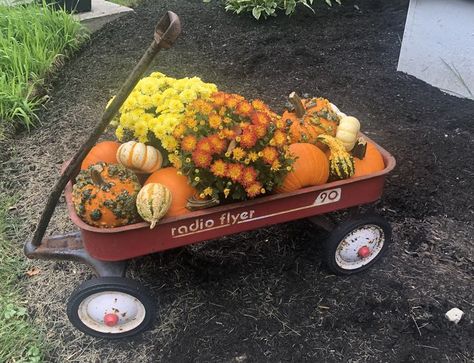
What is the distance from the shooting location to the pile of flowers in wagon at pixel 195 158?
75.9 inches

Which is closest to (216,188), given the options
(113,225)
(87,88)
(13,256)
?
(113,225)

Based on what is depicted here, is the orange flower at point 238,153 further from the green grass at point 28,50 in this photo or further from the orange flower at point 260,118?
the green grass at point 28,50

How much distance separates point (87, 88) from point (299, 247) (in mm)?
2492

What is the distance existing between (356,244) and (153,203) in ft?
3.34

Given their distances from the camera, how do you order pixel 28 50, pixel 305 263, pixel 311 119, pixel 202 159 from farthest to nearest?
1. pixel 28 50
2. pixel 305 263
3. pixel 311 119
4. pixel 202 159

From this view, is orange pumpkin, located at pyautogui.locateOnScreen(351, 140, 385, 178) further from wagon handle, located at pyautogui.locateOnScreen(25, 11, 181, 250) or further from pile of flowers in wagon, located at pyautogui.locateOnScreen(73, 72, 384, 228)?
wagon handle, located at pyautogui.locateOnScreen(25, 11, 181, 250)

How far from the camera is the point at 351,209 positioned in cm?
243

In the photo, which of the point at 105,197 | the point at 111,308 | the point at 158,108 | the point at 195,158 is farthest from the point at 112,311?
the point at 158,108

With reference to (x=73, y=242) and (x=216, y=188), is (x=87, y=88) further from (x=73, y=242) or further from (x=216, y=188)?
(x=216, y=188)

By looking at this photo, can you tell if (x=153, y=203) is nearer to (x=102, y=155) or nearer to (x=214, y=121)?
(x=214, y=121)

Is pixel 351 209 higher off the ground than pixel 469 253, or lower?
higher

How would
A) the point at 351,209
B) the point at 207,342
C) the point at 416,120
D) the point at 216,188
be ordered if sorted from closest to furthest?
the point at 216,188
the point at 207,342
the point at 351,209
the point at 416,120

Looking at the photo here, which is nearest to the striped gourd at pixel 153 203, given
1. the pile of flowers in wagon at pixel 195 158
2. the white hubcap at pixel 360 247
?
the pile of flowers in wagon at pixel 195 158

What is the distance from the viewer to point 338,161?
7.16 ft
